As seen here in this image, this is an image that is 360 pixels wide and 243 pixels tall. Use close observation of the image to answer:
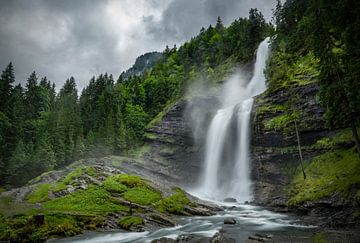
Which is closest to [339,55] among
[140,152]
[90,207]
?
[90,207]

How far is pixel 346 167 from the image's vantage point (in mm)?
25344

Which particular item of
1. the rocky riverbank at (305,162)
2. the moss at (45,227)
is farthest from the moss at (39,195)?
the rocky riverbank at (305,162)

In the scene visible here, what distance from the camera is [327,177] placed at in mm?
26344

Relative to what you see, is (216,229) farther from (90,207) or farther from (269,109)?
(269,109)

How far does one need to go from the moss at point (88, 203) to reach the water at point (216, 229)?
17.4 feet

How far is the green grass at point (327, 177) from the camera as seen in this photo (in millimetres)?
22894

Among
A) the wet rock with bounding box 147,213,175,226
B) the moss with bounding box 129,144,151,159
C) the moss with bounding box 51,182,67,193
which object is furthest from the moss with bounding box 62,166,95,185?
the moss with bounding box 129,144,151,159

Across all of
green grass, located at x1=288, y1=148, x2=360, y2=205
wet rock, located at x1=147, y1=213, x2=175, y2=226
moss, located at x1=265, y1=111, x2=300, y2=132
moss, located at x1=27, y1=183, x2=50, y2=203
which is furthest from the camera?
moss, located at x1=265, y1=111, x2=300, y2=132

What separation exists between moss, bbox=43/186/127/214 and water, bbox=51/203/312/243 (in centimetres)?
531

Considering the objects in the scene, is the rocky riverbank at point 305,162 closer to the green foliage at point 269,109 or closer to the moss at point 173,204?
the green foliage at point 269,109

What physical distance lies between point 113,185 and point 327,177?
2096 centimetres

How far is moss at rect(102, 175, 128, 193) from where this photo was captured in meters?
28.4

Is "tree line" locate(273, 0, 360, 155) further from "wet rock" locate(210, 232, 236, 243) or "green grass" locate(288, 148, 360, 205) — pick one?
"wet rock" locate(210, 232, 236, 243)

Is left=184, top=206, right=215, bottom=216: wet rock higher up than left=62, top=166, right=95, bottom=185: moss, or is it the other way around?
left=62, top=166, right=95, bottom=185: moss
